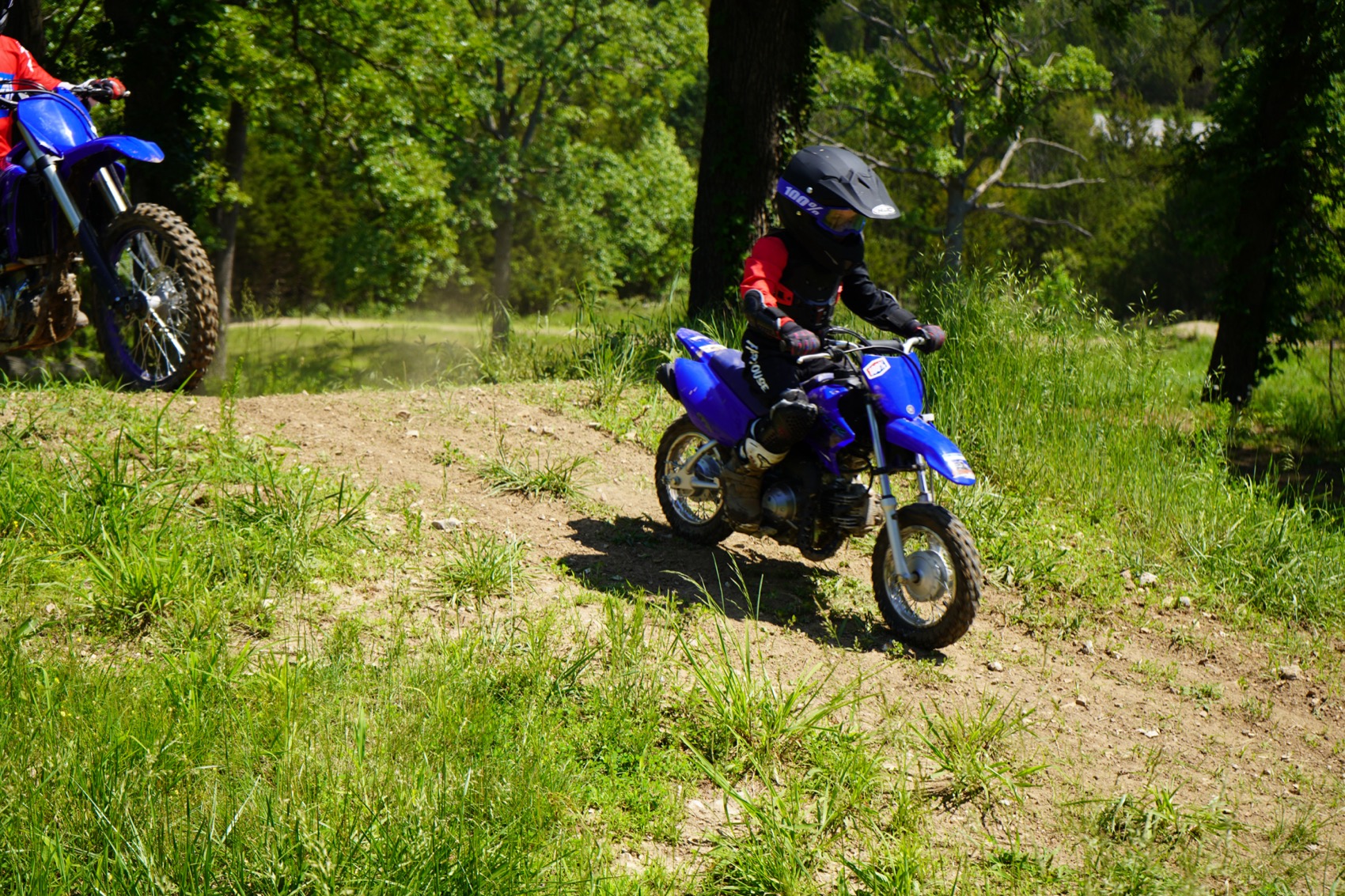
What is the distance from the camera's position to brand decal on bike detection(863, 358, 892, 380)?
195 inches

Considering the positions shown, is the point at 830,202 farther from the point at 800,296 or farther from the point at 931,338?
the point at 931,338

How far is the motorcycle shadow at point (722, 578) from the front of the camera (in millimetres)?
5020

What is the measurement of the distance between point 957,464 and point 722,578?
1.40 metres

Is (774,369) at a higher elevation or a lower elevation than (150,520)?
higher

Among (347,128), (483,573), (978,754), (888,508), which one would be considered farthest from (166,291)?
(347,128)

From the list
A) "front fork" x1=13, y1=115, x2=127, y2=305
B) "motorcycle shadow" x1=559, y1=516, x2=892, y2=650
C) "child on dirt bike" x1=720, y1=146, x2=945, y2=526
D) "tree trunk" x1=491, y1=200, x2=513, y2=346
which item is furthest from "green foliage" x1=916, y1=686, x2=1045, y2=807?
"tree trunk" x1=491, y1=200, x2=513, y2=346

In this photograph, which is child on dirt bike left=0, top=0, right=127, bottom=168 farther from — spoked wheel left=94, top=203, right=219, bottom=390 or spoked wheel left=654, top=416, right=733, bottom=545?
spoked wheel left=654, top=416, right=733, bottom=545

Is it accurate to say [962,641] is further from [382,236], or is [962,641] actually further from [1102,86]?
[1102,86]

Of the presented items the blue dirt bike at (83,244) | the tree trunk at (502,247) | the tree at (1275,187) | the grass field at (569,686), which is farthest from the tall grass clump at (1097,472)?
the tree trunk at (502,247)

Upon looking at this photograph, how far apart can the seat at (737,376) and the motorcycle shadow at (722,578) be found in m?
0.78

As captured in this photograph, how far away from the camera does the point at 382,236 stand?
867 inches

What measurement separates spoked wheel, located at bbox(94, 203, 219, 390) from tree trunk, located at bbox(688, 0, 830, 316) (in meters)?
4.33

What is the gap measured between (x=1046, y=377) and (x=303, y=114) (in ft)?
44.6

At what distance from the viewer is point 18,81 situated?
241 inches
